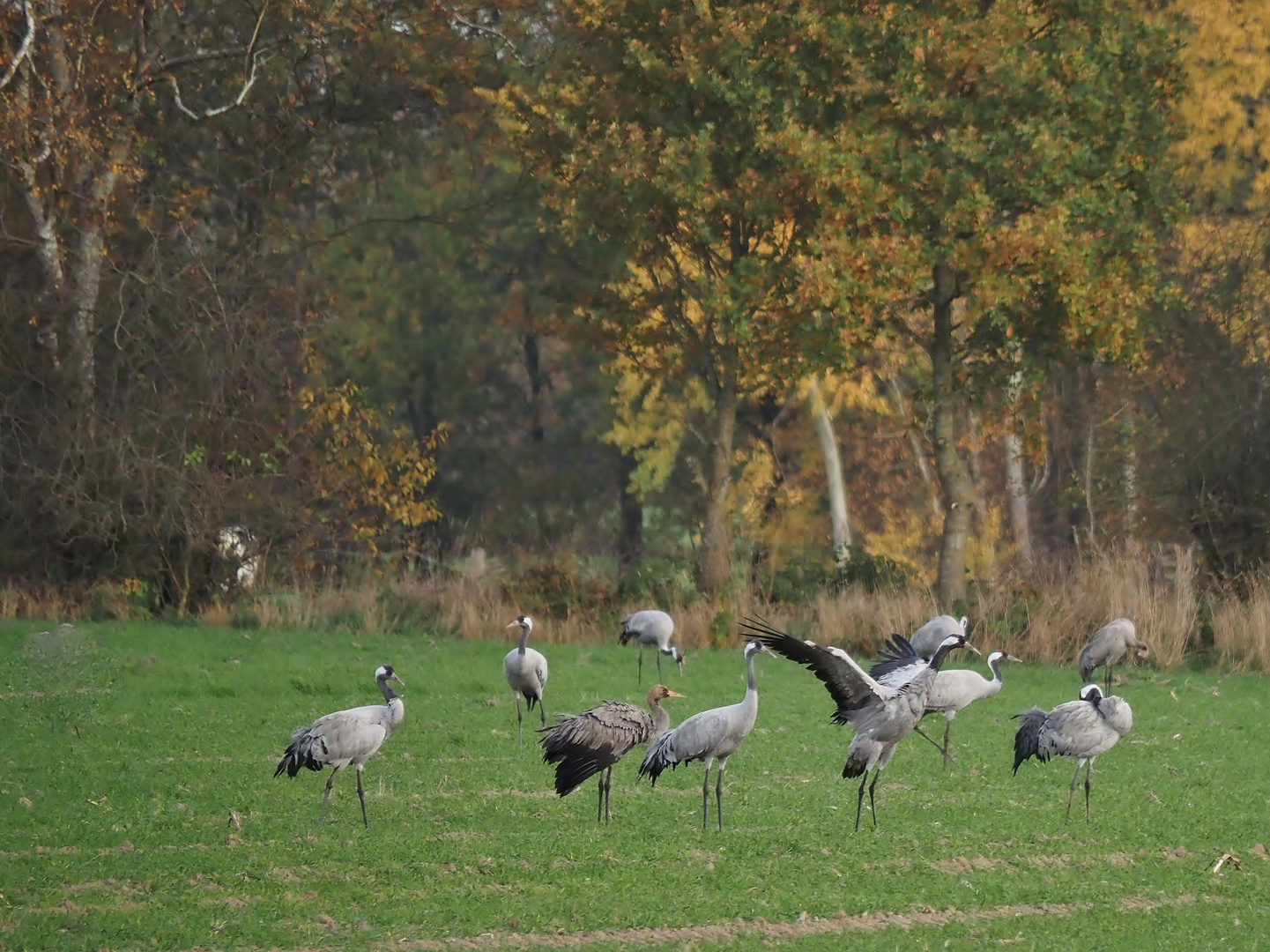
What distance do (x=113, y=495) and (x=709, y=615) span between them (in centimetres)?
929

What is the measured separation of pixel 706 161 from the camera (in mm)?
26156

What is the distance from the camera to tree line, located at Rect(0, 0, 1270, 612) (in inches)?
954

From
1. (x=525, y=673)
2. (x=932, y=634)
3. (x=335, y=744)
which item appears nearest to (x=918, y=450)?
(x=932, y=634)

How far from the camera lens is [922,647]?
59.1ft

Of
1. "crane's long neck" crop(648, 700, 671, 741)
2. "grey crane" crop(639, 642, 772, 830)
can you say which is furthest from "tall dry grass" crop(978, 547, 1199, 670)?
"grey crane" crop(639, 642, 772, 830)

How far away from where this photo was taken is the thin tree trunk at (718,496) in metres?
28.0

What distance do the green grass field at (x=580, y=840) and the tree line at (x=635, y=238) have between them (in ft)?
27.0

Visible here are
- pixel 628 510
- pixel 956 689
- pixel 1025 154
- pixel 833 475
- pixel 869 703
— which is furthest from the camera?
pixel 628 510

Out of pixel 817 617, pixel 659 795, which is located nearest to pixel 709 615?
pixel 817 617

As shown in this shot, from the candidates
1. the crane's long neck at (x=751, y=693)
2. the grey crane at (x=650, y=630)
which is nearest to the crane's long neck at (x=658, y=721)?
the crane's long neck at (x=751, y=693)

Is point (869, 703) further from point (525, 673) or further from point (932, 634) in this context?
point (932, 634)

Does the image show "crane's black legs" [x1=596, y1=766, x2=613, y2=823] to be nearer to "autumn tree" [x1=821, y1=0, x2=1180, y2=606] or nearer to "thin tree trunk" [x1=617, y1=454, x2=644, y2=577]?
"autumn tree" [x1=821, y1=0, x2=1180, y2=606]

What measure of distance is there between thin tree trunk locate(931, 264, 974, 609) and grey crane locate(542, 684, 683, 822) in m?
14.6

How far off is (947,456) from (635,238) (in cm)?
621
